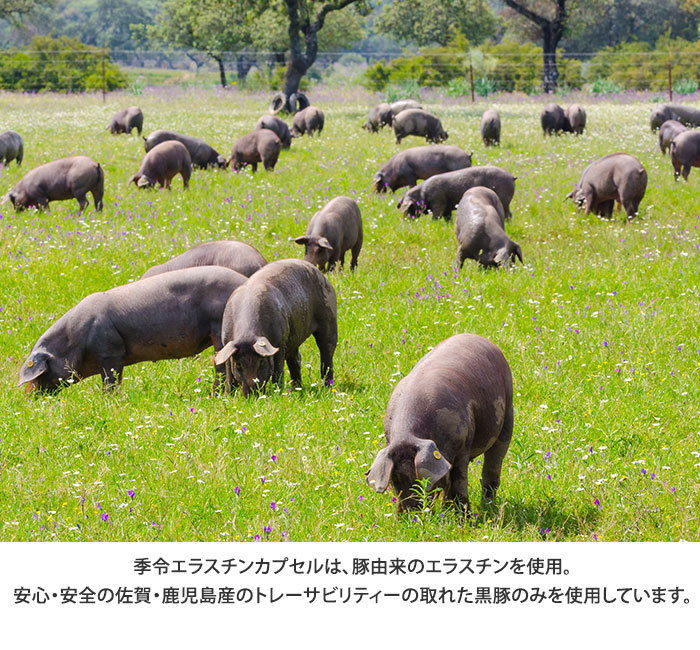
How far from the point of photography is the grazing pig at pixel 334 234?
1119 cm

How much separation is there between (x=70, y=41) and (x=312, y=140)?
53.5 metres

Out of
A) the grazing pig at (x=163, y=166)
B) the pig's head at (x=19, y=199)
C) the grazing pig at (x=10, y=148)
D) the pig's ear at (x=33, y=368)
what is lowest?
the pig's ear at (x=33, y=368)

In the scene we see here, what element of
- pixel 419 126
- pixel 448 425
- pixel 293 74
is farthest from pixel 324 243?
pixel 293 74

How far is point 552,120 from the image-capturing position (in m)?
28.7

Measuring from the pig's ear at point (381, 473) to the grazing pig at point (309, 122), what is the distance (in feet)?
83.4

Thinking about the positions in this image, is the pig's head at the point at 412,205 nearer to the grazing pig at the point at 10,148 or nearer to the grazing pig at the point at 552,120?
the grazing pig at the point at 10,148

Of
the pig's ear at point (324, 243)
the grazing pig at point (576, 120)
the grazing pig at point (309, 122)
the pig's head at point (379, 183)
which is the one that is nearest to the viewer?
the pig's ear at point (324, 243)

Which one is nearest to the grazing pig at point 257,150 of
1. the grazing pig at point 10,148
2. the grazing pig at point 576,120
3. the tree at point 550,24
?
the grazing pig at point 10,148

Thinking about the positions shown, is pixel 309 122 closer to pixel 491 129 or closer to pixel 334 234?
pixel 491 129

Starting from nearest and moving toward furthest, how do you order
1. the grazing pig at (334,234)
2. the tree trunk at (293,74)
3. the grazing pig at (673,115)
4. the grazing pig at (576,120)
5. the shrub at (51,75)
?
the grazing pig at (334,234), the grazing pig at (576,120), the grazing pig at (673,115), the tree trunk at (293,74), the shrub at (51,75)

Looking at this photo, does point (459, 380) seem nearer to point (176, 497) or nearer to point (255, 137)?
point (176, 497)

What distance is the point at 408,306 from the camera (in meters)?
10.2

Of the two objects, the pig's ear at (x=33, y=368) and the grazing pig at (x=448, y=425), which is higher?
the grazing pig at (x=448, y=425)

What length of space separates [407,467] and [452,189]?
35.9 feet
